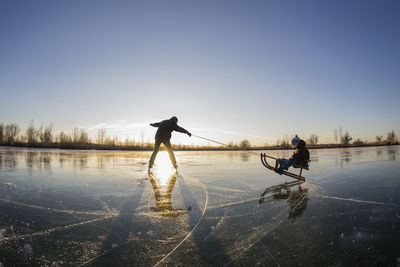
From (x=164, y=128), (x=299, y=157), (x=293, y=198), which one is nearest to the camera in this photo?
(x=293, y=198)

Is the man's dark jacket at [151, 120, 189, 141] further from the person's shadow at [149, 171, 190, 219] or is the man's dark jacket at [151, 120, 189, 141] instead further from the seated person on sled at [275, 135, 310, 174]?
the seated person on sled at [275, 135, 310, 174]

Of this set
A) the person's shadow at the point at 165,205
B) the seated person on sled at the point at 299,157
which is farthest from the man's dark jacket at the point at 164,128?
the seated person on sled at the point at 299,157

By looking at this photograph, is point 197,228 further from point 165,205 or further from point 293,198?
point 293,198

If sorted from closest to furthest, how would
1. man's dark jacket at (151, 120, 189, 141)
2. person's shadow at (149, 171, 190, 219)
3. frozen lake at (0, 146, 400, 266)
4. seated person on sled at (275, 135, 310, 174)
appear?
1. frozen lake at (0, 146, 400, 266)
2. person's shadow at (149, 171, 190, 219)
3. seated person on sled at (275, 135, 310, 174)
4. man's dark jacket at (151, 120, 189, 141)

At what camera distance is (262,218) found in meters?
2.82

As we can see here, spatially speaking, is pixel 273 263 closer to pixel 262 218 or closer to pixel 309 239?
pixel 309 239

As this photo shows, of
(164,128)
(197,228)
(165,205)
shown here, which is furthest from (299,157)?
(164,128)

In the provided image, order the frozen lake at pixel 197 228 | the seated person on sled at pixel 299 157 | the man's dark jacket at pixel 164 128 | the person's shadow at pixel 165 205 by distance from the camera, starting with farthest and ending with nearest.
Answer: the man's dark jacket at pixel 164 128
the seated person on sled at pixel 299 157
the person's shadow at pixel 165 205
the frozen lake at pixel 197 228

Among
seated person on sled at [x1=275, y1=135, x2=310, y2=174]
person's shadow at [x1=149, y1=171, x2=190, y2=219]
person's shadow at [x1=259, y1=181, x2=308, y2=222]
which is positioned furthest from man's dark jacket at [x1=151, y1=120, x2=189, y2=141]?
person's shadow at [x1=259, y1=181, x2=308, y2=222]

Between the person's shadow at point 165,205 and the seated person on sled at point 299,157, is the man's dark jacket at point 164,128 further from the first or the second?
the seated person on sled at point 299,157

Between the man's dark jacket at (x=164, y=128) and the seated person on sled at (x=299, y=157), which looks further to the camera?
the man's dark jacket at (x=164, y=128)

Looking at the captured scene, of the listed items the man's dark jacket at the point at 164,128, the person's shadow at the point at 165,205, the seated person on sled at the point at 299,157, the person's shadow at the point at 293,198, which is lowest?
the person's shadow at the point at 293,198

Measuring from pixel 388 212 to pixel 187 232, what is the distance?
3.11 m

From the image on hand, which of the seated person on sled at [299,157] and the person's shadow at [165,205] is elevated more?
the seated person on sled at [299,157]
